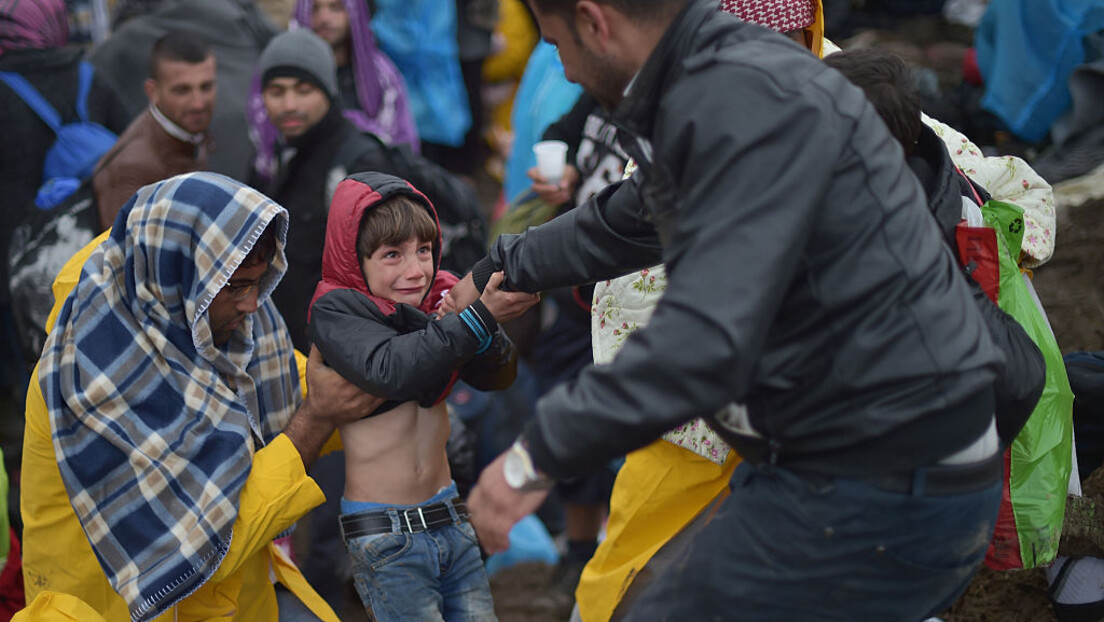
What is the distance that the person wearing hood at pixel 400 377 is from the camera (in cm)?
287

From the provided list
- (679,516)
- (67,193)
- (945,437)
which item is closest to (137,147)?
(67,193)

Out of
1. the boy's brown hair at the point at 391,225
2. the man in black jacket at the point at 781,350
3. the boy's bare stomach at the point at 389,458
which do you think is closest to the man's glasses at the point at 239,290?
the boy's brown hair at the point at 391,225

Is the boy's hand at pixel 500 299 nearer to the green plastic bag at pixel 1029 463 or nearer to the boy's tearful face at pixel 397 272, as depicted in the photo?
the boy's tearful face at pixel 397 272

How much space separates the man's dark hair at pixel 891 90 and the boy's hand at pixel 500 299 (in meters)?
0.90

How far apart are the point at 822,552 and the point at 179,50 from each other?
12.9ft

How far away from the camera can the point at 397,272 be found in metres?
3.06

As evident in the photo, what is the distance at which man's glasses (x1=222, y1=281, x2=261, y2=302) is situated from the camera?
2949mm

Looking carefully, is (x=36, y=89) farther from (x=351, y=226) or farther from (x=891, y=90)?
(x=891, y=90)

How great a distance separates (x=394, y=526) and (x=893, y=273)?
1.60 metres

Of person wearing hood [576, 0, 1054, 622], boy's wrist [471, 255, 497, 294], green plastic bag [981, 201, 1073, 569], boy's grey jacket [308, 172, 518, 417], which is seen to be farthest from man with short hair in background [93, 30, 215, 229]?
green plastic bag [981, 201, 1073, 569]

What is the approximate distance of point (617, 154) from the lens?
439 cm

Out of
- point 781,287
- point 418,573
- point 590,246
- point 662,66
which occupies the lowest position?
point 418,573

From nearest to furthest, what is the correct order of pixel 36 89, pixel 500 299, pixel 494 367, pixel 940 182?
1. pixel 940 182
2. pixel 500 299
3. pixel 494 367
4. pixel 36 89

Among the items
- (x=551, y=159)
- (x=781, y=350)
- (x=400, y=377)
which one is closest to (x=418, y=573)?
(x=400, y=377)
